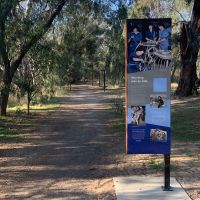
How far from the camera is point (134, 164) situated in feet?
33.0

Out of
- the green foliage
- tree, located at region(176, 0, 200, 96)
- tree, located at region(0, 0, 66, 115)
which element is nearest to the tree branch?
tree, located at region(0, 0, 66, 115)

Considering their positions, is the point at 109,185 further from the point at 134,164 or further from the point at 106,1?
the point at 106,1

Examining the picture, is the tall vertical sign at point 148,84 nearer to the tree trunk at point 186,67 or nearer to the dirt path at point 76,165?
the dirt path at point 76,165

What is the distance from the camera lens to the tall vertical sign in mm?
7594

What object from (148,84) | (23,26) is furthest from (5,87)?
(148,84)

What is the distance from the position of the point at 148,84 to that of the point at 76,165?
10.4 feet

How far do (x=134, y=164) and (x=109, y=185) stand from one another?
1.77 meters

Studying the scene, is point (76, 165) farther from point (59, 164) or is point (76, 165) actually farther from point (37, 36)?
point (37, 36)

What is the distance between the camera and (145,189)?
316 inches

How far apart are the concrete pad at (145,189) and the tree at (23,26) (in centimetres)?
754

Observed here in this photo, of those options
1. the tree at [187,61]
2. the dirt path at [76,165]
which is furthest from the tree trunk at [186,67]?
the dirt path at [76,165]

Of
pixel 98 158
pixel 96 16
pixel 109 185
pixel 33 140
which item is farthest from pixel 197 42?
pixel 109 185

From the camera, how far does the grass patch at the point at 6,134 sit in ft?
46.9

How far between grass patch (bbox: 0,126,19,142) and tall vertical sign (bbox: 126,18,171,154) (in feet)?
22.6
